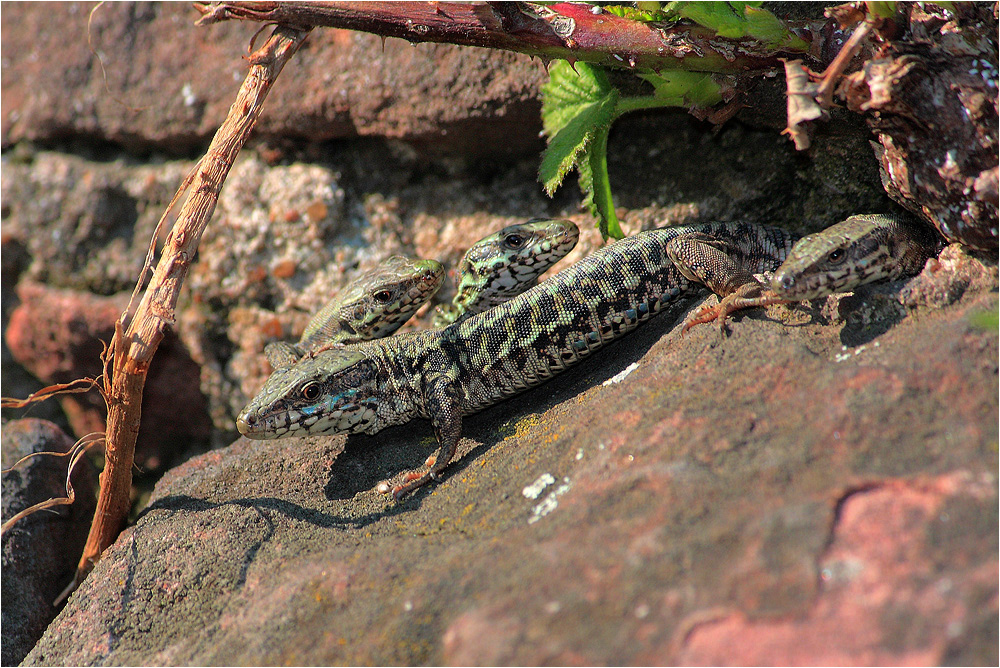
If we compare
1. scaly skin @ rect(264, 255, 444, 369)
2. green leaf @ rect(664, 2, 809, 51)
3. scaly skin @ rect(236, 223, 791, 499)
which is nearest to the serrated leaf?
green leaf @ rect(664, 2, 809, 51)

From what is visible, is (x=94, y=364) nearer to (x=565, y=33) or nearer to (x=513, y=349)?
(x=513, y=349)

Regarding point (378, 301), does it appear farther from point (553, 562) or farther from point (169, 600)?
point (553, 562)

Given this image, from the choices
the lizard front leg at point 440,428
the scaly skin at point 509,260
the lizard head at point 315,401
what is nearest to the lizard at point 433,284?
the scaly skin at point 509,260

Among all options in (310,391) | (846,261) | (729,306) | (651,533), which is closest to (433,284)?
(310,391)

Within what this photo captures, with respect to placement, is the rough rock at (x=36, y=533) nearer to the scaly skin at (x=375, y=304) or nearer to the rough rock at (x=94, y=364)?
the rough rock at (x=94, y=364)

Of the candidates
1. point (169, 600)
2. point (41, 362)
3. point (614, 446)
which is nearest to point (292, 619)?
point (169, 600)

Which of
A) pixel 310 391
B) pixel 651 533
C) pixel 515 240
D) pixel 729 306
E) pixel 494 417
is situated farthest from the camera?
pixel 515 240
